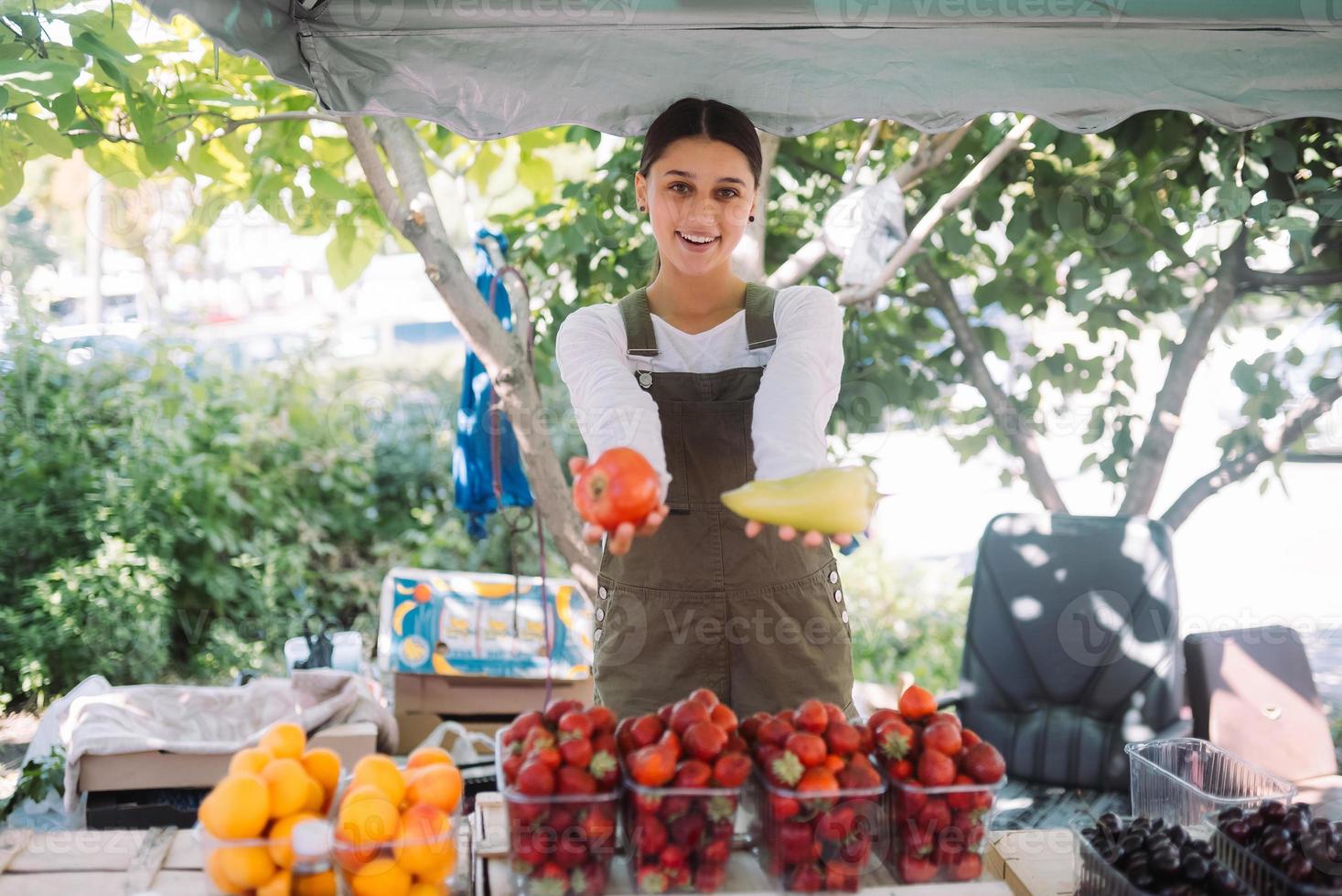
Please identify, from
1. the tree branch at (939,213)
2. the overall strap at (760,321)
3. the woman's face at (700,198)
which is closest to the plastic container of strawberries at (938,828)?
the overall strap at (760,321)

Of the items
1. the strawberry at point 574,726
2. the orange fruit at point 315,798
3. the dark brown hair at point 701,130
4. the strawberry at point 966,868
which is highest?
the dark brown hair at point 701,130

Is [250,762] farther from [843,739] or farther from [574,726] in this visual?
[843,739]

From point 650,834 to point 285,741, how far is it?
512mm

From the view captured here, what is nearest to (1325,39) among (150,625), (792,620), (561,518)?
(792,620)

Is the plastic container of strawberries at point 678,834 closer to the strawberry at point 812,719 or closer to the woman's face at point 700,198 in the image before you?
the strawberry at point 812,719

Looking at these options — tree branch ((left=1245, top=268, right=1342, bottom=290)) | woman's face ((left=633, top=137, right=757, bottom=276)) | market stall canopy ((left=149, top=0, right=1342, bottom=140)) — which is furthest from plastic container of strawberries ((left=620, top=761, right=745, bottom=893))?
tree branch ((left=1245, top=268, right=1342, bottom=290))

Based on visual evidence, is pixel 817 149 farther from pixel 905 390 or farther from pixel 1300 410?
pixel 1300 410

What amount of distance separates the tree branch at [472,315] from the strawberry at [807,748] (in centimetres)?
199

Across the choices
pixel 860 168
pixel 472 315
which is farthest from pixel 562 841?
pixel 860 168

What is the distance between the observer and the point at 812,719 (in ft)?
4.93

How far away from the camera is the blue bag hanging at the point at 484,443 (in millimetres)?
3582

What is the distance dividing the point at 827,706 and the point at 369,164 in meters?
2.16

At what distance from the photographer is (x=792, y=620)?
6.57ft

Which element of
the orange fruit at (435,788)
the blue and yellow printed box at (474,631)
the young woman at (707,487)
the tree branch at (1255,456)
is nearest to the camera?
the orange fruit at (435,788)
